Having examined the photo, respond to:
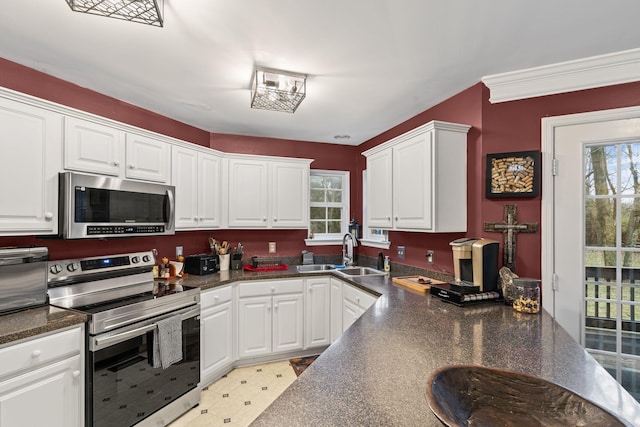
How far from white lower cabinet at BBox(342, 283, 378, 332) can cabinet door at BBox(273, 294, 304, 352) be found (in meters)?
0.49

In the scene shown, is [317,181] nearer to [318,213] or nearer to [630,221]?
[318,213]

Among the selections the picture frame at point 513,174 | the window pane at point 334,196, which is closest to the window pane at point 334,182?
the window pane at point 334,196

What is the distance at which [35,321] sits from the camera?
5.30 ft

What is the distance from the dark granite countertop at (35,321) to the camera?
1468mm

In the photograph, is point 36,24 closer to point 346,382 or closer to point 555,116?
point 346,382

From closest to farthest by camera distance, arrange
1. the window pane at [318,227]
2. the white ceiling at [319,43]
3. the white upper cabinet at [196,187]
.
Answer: the white ceiling at [319,43] → the white upper cabinet at [196,187] → the window pane at [318,227]

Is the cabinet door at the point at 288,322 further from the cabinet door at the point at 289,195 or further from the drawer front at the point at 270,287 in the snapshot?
the cabinet door at the point at 289,195

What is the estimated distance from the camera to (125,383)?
1904 millimetres

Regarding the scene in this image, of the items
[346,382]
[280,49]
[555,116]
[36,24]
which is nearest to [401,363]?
[346,382]

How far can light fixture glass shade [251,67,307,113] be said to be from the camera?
7.22 feet

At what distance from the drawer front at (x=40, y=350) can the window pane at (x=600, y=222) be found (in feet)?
10.6

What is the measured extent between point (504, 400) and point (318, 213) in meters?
3.38

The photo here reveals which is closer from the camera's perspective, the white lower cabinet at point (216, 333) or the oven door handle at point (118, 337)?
the oven door handle at point (118, 337)

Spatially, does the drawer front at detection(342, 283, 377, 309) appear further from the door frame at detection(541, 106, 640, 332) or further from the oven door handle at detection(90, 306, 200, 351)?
the oven door handle at detection(90, 306, 200, 351)
